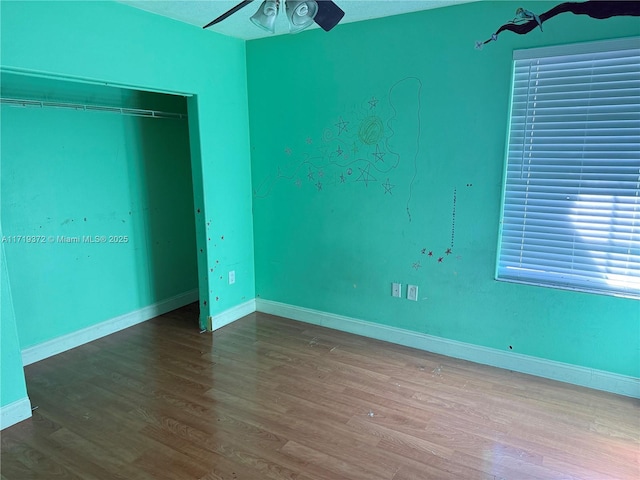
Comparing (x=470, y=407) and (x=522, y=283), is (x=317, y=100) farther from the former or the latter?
(x=470, y=407)

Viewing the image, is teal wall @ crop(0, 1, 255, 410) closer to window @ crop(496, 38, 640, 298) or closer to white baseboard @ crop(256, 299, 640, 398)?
white baseboard @ crop(256, 299, 640, 398)

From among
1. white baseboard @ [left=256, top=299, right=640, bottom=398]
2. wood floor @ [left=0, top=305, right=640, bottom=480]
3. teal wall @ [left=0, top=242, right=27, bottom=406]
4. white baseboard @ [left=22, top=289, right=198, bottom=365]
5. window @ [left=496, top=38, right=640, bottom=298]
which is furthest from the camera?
white baseboard @ [left=22, top=289, right=198, bottom=365]

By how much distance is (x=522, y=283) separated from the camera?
2846 millimetres

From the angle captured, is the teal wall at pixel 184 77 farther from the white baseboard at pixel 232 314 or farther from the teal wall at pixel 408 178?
the teal wall at pixel 408 178

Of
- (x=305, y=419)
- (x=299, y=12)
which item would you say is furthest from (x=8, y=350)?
(x=299, y=12)

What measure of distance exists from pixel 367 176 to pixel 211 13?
1.65m

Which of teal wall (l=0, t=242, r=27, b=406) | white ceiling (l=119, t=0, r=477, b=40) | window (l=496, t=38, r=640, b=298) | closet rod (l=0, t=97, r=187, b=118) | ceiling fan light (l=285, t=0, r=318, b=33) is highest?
white ceiling (l=119, t=0, r=477, b=40)

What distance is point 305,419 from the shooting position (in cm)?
245

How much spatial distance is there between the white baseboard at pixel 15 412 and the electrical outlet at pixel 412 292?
8.76ft

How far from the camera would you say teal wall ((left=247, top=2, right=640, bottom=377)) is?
2721mm

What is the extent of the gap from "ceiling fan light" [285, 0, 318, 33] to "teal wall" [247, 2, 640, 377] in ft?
4.43

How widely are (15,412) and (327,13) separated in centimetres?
281

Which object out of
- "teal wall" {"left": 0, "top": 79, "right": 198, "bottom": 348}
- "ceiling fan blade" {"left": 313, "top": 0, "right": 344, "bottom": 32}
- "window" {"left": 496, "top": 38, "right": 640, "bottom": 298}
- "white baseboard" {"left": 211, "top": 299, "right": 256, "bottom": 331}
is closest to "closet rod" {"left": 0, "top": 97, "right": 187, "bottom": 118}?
"teal wall" {"left": 0, "top": 79, "right": 198, "bottom": 348}

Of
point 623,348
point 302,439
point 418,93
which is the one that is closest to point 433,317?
point 623,348
